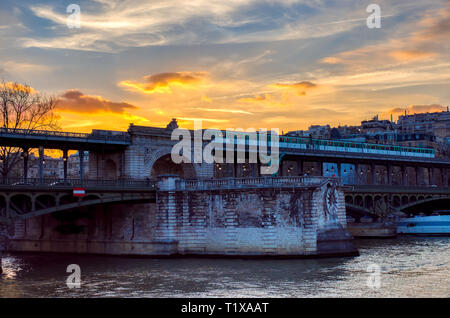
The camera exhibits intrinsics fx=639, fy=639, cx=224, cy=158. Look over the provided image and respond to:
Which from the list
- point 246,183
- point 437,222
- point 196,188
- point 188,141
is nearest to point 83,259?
point 196,188

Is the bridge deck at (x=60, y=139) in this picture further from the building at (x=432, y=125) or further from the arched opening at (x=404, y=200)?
the building at (x=432, y=125)

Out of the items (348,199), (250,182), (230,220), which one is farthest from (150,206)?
(348,199)

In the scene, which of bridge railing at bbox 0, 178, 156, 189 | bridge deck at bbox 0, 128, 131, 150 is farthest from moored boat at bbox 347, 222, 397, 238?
bridge deck at bbox 0, 128, 131, 150

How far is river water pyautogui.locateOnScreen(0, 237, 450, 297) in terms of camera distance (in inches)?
1505

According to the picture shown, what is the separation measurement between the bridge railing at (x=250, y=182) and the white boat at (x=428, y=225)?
102ft

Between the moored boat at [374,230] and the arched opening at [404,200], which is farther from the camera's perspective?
the arched opening at [404,200]

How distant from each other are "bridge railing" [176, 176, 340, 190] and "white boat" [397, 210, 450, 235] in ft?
102

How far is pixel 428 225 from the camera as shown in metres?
82.1

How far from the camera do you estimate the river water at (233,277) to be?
125 feet

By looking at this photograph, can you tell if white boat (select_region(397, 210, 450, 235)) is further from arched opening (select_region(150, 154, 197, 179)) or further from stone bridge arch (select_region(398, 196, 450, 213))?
arched opening (select_region(150, 154, 197, 179))

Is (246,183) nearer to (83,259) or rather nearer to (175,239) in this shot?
(175,239)

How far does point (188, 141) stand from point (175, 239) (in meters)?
17.9

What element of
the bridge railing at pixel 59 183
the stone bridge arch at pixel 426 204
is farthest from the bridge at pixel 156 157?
the bridge railing at pixel 59 183
